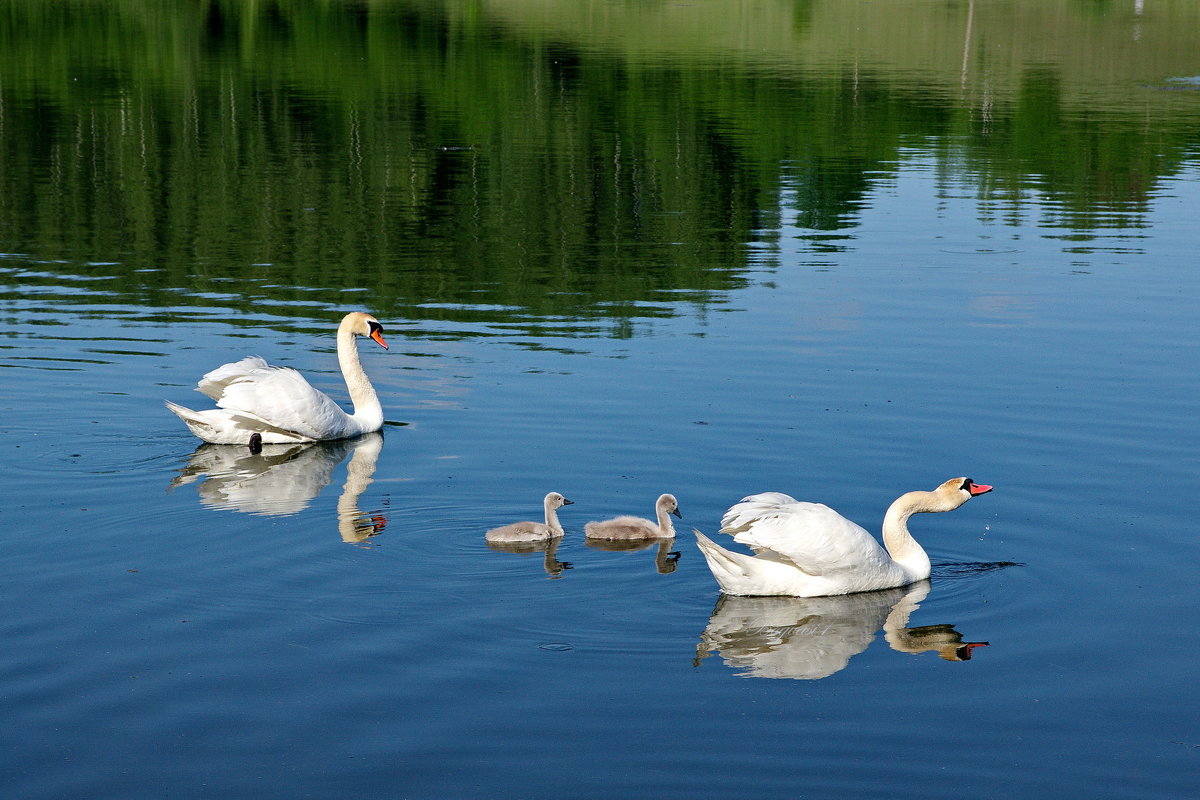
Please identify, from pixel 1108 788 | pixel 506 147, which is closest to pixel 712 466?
pixel 1108 788

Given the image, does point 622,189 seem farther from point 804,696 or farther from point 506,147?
point 804,696

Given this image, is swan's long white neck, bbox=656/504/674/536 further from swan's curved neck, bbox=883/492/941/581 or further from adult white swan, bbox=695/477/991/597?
swan's curved neck, bbox=883/492/941/581

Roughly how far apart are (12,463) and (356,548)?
4.17 m

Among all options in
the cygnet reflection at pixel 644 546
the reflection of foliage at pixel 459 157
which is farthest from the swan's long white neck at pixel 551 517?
the reflection of foliage at pixel 459 157

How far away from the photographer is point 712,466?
14477mm

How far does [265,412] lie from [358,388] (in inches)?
59.6

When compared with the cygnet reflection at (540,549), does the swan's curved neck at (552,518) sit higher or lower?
higher

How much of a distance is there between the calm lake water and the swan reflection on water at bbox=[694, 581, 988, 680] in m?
0.04

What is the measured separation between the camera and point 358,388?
55.7ft

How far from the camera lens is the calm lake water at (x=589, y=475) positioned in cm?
887

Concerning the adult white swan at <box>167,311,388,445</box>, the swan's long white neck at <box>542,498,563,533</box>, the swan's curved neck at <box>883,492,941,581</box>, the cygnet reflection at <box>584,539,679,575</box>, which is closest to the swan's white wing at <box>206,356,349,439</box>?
the adult white swan at <box>167,311,388,445</box>

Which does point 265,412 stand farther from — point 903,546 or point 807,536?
point 903,546

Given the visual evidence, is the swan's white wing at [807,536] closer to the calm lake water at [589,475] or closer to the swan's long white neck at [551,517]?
A: the calm lake water at [589,475]

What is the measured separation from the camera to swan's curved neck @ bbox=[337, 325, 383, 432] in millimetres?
16578
